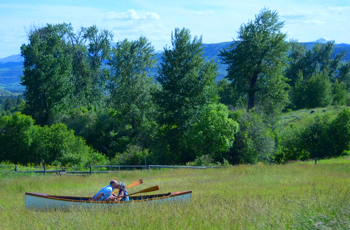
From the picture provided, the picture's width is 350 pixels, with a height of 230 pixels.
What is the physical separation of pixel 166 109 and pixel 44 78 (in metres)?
21.7

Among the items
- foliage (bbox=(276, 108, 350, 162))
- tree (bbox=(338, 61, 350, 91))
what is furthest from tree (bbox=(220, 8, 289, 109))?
tree (bbox=(338, 61, 350, 91))

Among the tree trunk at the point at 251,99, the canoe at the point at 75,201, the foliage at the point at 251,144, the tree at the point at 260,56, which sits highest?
the tree at the point at 260,56

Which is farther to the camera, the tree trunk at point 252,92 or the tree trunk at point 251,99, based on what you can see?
the tree trunk at point 251,99

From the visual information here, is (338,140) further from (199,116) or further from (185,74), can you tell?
(185,74)

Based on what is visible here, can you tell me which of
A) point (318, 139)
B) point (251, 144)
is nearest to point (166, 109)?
point (251, 144)

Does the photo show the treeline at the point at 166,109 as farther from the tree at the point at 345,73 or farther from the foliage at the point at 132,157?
the tree at the point at 345,73

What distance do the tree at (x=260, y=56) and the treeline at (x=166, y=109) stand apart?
0.12 m

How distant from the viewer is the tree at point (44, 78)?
42.4 m

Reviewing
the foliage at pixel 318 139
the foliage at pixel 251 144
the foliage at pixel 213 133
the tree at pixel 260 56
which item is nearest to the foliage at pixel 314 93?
the tree at pixel 260 56

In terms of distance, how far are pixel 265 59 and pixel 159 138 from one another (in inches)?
638

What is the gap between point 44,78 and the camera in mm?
42469

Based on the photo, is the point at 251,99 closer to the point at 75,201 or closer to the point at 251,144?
the point at 251,144

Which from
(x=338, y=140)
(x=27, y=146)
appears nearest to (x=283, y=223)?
(x=338, y=140)

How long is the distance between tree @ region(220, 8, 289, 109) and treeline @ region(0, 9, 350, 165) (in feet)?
0.39
